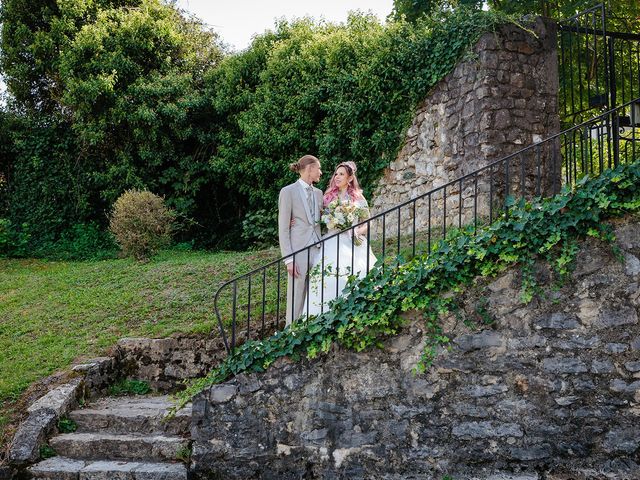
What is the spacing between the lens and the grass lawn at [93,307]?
6.88 meters

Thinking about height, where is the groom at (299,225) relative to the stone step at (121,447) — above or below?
above

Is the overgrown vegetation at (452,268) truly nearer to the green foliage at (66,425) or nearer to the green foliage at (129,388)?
the green foliage at (66,425)

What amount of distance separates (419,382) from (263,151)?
27.3 ft

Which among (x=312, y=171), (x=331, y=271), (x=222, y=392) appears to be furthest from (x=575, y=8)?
(x=222, y=392)

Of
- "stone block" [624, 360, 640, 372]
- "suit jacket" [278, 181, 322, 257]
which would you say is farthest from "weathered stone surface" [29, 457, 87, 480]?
"stone block" [624, 360, 640, 372]

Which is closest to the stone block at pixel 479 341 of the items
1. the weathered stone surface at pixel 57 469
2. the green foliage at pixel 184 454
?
the green foliage at pixel 184 454

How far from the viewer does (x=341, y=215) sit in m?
6.07

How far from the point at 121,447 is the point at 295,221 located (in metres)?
2.57

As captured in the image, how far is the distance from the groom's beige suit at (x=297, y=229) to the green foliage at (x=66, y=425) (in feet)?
7.20

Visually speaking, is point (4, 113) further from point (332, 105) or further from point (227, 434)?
point (227, 434)

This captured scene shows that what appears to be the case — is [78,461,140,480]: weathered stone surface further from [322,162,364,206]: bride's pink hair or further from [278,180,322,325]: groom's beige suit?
[322,162,364,206]: bride's pink hair

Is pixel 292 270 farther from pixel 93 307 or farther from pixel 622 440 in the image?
pixel 93 307

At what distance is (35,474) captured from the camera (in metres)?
5.14

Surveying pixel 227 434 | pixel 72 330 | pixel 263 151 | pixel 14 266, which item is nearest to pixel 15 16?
pixel 14 266
